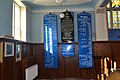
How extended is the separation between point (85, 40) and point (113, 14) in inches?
97.7

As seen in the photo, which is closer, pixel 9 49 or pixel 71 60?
pixel 9 49

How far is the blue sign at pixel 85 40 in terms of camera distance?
26.1 ft

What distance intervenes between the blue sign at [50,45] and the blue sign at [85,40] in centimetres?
108

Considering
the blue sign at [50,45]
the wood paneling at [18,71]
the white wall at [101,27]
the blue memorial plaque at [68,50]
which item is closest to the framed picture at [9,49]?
the wood paneling at [18,71]

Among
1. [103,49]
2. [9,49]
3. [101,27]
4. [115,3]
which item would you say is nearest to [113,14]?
[115,3]

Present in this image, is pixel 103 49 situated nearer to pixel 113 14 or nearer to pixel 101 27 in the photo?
pixel 101 27

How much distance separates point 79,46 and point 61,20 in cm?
143

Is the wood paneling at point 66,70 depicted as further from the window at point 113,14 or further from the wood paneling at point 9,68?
the wood paneling at point 9,68

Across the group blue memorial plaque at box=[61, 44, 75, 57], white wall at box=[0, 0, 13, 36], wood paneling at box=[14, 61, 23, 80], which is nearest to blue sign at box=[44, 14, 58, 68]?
blue memorial plaque at box=[61, 44, 75, 57]

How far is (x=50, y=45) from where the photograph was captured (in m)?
8.09

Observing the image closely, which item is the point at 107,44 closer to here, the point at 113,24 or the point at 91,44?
the point at 91,44

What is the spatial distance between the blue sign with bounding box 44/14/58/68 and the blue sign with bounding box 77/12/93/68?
1085 mm

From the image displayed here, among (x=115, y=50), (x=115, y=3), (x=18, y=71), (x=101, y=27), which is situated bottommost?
(x=18, y=71)

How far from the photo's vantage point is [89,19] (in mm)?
8188
